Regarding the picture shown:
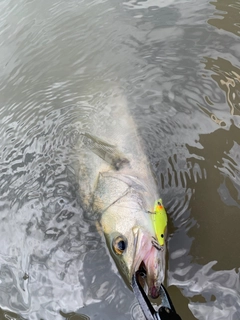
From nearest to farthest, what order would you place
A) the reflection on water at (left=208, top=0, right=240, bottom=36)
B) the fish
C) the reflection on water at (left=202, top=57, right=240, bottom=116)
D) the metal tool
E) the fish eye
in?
the metal tool, the fish, the fish eye, the reflection on water at (left=202, top=57, right=240, bottom=116), the reflection on water at (left=208, top=0, right=240, bottom=36)

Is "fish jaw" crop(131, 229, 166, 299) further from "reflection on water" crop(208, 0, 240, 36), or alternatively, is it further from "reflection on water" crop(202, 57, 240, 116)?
"reflection on water" crop(208, 0, 240, 36)

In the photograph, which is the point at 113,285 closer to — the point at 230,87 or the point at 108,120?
the point at 108,120

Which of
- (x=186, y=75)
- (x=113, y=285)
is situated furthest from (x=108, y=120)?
(x=113, y=285)

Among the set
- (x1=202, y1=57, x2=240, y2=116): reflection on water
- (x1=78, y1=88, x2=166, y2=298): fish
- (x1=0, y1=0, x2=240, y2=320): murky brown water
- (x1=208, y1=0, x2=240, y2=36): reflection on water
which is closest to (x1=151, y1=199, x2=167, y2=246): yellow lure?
(x1=78, y1=88, x2=166, y2=298): fish

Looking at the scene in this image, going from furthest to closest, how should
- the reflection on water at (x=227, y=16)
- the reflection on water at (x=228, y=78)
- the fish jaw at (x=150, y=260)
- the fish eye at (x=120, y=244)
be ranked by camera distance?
the reflection on water at (x=227, y=16) < the reflection on water at (x=228, y=78) < the fish eye at (x=120, y=244) < the fish jaw at (x=150, y=260)

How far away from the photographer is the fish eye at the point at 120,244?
9.09 feet

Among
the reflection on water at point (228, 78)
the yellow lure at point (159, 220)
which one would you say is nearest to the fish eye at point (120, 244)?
the yellow lure at point (159, 220)

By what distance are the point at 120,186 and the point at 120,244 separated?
59 centimetres

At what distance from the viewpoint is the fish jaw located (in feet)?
8.02

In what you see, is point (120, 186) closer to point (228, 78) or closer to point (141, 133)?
point (141, 133)

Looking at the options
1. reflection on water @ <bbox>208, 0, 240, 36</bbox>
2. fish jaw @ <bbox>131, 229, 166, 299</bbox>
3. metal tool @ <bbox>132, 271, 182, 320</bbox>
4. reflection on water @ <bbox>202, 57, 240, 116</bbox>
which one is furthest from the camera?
reflection on water @ <bbox>208, 0, 240, 36</bbox>

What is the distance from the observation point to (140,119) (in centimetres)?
380

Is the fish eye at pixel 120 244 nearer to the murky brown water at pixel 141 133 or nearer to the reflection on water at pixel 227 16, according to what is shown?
the murky brown water at pixel 141 133

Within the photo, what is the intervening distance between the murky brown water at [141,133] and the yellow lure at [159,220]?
15 cm
